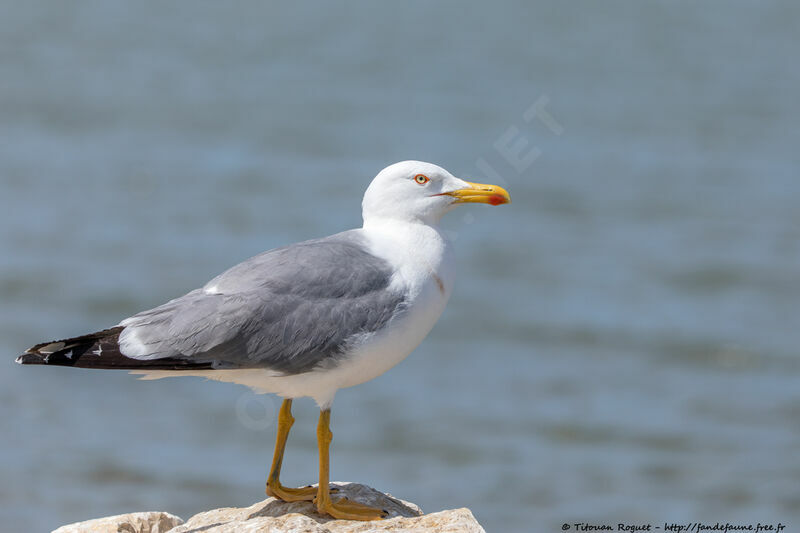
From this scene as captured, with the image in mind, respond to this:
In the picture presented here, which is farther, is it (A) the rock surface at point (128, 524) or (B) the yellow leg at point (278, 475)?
(A) the rock surface at point (128, 524)

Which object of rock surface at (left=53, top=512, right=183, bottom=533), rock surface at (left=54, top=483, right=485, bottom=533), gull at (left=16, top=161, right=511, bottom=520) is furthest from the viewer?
rock surface at (left=53, top=512, right=183, bottom=533)

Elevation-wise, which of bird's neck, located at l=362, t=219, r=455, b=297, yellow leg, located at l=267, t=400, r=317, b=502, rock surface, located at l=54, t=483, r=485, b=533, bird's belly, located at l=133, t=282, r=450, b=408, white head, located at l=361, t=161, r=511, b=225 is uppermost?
white head, located at l=361, t=161, r=511, b=225

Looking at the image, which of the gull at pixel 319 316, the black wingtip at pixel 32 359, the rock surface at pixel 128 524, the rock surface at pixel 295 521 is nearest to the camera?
the black wingtip at pixel 32 359

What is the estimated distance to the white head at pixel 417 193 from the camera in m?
6.17

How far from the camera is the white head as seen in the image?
20.2 ft

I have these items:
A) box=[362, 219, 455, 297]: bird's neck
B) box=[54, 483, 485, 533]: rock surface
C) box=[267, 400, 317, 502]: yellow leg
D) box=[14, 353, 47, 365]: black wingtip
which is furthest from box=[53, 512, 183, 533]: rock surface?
box=[362, 219, 455, 297]: bird's neck

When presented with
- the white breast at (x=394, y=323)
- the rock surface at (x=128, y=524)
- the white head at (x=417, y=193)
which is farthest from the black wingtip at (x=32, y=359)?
the white head at (x=417, y=193)

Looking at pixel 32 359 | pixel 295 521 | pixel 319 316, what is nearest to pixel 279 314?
pixel 319 316

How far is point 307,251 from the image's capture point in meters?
5.93

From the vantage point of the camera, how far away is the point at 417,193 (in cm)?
619

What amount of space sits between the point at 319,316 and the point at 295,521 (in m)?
1.04

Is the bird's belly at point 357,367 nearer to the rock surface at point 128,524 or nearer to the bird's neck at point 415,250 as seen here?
the bird's neck at point 415,250

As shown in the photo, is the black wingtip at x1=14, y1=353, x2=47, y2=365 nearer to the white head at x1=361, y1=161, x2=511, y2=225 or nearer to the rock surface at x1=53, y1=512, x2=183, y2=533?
the rock surface at x1=53, y1=512, x2=183, y2=533

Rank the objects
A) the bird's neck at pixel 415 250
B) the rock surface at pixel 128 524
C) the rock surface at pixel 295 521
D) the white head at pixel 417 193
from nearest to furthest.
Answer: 1. the rock surface at pixel 295 521
2. the bird's neck at pixel 415 250
3. the white head at pixel 417 193
4. the rock surface at pixel 128 524
